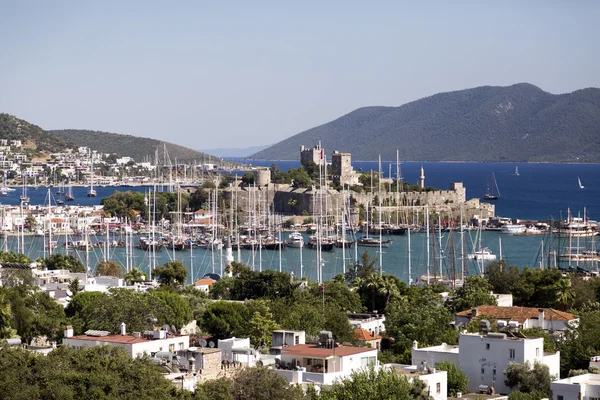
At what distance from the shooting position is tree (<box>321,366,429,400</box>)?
18.8 m

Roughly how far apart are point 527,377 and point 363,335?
814cm

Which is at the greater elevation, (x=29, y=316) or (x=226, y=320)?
(x=29, y=316)

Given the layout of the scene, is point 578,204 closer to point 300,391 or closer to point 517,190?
point 517,190

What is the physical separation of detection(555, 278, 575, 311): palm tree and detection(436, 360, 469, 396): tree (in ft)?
49.2

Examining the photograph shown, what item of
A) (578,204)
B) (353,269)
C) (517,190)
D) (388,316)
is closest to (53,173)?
(517,190)

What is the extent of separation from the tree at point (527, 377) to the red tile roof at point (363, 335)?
7089 millimetres

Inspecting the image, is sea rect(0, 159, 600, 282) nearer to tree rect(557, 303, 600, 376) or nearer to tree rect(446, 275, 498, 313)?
tree rect(446, 275, 498, 313)

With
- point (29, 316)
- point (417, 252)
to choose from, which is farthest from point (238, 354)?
point (417, 252)

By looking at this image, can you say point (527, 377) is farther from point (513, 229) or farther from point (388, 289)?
point (513, 229)

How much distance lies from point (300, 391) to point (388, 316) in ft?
50.1

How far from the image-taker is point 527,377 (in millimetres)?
23328

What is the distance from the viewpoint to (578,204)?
135 metres

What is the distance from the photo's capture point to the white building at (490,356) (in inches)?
952

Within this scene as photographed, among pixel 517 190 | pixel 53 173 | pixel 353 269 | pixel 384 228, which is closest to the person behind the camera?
pixel 353 269
